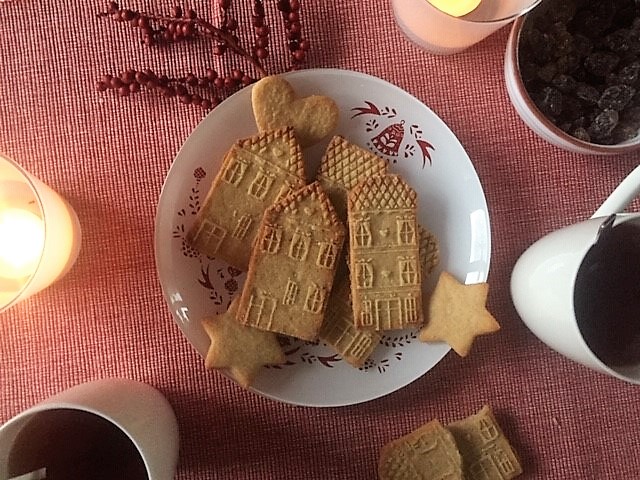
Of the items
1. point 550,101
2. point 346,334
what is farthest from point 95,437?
point 550,101

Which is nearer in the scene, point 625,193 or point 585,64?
point 625,193

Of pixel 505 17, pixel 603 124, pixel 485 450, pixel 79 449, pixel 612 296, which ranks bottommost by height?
pixel 485 450

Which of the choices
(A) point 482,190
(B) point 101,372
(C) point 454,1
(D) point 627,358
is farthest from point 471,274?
(B) point 101,372

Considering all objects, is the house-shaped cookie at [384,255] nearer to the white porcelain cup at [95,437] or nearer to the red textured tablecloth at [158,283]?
the red textured tablecloth at [158,283]

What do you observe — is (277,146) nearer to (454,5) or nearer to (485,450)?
(454,5)

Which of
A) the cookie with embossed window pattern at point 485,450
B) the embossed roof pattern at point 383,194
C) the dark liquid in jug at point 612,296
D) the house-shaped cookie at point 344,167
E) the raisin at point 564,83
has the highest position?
the raisin at point 564,83

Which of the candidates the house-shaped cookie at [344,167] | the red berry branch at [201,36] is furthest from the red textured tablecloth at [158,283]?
the house-shaped cookie at [344,167]

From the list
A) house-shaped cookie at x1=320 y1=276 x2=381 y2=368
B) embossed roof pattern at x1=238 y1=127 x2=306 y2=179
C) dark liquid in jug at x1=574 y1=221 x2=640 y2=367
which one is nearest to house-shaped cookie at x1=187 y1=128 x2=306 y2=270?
embossed roof pattern at x1=238 y1=127 x2=306 y2=179

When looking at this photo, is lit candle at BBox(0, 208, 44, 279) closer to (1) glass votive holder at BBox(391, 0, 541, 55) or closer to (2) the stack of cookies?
(2) the stack of cookies
